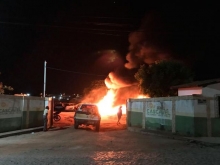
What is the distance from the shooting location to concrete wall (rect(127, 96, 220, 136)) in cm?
1592

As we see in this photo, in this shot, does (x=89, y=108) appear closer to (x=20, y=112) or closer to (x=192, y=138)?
(x=20, y=112)

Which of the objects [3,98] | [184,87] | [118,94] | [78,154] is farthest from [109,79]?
[78,154]

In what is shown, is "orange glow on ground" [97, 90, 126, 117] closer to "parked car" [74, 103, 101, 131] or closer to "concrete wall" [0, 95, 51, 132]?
"concrete wall" [0, 95, 51, 132]

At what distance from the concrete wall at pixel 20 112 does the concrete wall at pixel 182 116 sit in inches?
287

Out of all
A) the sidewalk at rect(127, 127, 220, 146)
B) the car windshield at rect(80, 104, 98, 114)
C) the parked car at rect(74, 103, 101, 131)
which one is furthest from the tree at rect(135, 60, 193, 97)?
the parked car at rect(74, 103, 101, 131)

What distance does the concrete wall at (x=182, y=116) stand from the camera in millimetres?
15922

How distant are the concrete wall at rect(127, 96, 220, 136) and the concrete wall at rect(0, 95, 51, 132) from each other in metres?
7.28

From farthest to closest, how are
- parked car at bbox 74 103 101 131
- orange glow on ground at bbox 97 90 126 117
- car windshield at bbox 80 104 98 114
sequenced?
1. orange glow on ground at bbox 97 90 126 117
2. car windshield at bbox 80 104 98 114
3. parked car at bbox 74 103 101 131

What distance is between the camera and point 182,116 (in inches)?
663

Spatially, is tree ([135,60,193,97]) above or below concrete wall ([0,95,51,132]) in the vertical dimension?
above

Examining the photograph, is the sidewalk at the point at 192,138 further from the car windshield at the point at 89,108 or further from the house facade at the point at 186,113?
the car windshield at the point at 89,108

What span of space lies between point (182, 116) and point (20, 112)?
9722 mm

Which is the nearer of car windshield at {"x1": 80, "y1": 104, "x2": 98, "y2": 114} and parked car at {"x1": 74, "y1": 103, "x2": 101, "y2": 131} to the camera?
parked car at {"x1": 74, "y1": 103, "x2": 101, "y2": 131}

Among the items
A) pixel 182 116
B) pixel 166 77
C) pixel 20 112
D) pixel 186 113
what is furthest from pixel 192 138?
pixel 166 77
